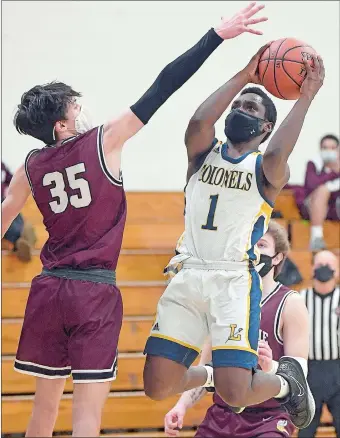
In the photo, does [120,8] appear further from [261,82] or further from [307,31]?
[261,82]

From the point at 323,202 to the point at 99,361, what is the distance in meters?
5.23

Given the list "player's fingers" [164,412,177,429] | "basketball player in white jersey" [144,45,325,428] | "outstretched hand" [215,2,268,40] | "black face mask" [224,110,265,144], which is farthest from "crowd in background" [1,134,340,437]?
"outstretched hand" [215,2,268,40]

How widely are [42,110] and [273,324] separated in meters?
1.72

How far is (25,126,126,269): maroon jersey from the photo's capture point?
4227 mm

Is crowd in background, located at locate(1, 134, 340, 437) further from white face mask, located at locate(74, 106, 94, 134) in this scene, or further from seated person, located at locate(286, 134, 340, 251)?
white face mask, located at locate(74, 106, 94, 134)

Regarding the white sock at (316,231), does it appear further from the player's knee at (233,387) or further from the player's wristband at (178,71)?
the player's wristband at (178,71)

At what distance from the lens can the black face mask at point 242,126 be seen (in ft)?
14.2

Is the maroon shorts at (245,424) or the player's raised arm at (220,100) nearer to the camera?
the player's raised arm at (220,100)

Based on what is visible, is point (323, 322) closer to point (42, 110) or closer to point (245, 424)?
point (245, 424)

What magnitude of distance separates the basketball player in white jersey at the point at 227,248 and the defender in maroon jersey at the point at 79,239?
0.24 metres

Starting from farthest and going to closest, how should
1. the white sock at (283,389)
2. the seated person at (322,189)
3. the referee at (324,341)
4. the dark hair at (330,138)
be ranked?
the dark hair at (330,138)
the seated person at (322,189)
the referee at (324,341)
the white sock at (283,389)

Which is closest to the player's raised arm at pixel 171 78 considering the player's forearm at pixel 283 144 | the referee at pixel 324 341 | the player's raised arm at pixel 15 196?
the player's forearm at pixel 283 144

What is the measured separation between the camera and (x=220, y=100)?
14.1ft

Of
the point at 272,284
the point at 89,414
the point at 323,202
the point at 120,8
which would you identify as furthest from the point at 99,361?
the point at 120,8
